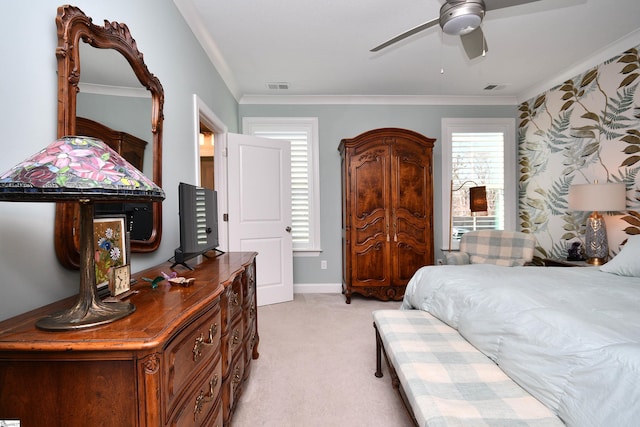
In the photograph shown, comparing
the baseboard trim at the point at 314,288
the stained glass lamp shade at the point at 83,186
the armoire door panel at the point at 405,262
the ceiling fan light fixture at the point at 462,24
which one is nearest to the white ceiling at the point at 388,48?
the ceiling fan light fixture at the point at 462,24

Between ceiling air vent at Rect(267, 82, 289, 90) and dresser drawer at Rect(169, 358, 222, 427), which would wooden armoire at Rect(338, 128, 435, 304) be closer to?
ceiling air vent at Rect(267, 82, 289, 90)

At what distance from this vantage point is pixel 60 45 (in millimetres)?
1076

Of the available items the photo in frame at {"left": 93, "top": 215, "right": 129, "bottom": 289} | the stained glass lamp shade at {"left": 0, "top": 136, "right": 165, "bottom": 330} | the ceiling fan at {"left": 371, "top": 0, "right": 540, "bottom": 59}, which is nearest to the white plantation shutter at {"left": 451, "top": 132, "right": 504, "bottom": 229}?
the ceiling fan at {"left": 371, "top": 0, "right": 540, "bottom": 59}

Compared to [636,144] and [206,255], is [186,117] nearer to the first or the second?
[206,255]

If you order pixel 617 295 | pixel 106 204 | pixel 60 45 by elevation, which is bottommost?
pixel 617 295

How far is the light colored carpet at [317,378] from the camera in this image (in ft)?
5.73

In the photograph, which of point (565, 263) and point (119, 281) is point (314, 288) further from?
point (119, 281)

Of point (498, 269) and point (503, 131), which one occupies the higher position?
point (503, 131)

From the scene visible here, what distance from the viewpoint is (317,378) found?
2.13m

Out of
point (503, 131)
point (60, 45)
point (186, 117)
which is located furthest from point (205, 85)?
point (503, 131)

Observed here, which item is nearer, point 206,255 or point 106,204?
point 106,204

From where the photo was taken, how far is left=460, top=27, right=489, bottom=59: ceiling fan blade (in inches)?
79.0

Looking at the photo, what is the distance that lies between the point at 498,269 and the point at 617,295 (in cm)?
71

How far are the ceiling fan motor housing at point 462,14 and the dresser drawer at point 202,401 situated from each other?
2188 millimetres
